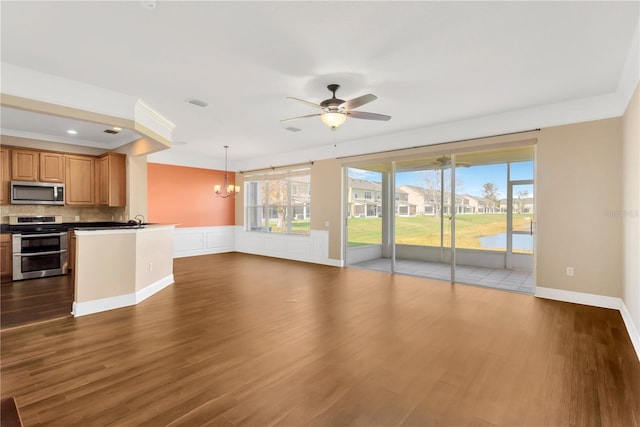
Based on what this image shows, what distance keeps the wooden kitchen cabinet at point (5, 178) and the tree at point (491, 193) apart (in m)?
9.67

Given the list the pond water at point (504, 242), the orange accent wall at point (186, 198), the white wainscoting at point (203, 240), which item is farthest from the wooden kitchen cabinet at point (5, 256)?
the pond water at point (504, 242)

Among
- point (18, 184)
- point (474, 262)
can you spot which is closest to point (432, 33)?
point (474, 262)

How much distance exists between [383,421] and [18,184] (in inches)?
287

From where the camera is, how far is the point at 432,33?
8.63 feet

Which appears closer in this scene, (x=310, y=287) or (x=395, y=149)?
(x=310, y=287)

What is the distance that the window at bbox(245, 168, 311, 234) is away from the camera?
26.5 feet

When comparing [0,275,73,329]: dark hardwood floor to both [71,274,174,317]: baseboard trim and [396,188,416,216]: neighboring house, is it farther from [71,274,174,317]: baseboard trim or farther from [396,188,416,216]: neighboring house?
[396,188,416,216]: neighboring house

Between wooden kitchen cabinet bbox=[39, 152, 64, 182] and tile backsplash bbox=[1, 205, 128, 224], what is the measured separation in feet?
2.14

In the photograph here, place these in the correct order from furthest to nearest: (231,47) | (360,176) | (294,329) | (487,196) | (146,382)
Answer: (360,176) < (487,196) < (294,329) < (231,47) < (146,382)

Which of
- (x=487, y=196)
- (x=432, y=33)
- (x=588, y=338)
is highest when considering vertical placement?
(x=432, y=33)

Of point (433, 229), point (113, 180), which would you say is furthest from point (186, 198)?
point (433, 229)

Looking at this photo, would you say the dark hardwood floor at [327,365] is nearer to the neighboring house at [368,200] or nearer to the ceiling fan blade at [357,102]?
the ceiling fan blade at [357,102]

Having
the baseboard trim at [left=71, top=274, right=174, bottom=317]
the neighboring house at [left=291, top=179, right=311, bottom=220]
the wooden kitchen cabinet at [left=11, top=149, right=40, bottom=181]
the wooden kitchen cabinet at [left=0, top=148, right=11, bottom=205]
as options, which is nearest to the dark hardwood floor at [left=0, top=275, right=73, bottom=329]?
the baseboard trim at [left=71, top=274, right=174, bottom=317]

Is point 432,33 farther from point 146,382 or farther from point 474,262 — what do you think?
point 474,262
